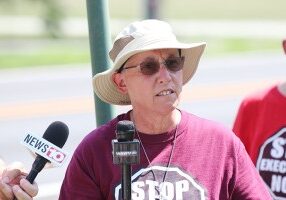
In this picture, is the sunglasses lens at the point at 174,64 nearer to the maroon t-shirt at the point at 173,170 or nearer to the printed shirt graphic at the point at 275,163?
the maroon t-shirt at the point at 173,170

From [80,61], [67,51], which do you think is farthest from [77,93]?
[67,51]

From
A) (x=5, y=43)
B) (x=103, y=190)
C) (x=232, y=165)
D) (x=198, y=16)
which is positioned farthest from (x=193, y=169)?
(x=198, y=16)

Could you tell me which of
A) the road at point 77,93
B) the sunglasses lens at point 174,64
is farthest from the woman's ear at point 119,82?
the road at point 77,93

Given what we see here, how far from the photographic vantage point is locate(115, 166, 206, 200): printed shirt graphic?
11.5 ft

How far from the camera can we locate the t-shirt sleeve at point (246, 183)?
3562 mm

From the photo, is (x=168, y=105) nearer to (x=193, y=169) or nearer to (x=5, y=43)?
(x=193, y=169)

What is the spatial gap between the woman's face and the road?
7188mm

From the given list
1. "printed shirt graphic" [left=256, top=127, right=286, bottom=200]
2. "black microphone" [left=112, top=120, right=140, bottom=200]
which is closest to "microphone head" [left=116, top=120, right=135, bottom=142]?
"black microphone" [left=112, top=120, right=140, bottom=200]

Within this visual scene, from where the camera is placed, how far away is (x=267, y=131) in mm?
4551

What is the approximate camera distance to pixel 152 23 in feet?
12.4

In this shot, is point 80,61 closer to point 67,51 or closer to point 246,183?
point 67,51

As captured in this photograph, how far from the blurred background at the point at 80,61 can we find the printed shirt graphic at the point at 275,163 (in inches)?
211

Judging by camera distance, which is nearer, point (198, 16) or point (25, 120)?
point (25, 120)

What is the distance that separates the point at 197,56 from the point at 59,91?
14.4 m
